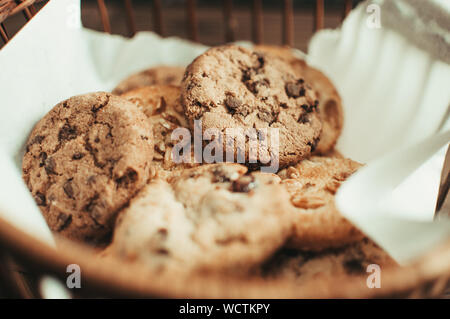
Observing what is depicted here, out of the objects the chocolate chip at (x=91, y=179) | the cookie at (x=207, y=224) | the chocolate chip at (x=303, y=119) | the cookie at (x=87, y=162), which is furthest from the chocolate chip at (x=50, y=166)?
the chocolate chip at (x=303, y=119)

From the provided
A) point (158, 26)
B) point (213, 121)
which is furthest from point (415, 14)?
point (158, 26)

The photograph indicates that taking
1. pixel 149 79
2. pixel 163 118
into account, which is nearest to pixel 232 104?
pixel 163 118

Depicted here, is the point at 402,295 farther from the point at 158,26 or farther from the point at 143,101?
the point at 158,26

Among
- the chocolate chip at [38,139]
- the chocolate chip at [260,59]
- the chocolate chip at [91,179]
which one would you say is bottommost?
the chocolate chip at [91,179]

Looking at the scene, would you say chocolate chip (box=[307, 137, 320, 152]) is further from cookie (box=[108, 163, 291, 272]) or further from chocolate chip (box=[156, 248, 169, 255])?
chocolate chip (box=[156, 248, 169, 255])

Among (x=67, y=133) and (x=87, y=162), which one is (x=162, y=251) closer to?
(x=87, y=162)

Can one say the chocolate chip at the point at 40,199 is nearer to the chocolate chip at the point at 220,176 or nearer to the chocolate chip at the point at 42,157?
the chocolate chip at the point at 42,157
